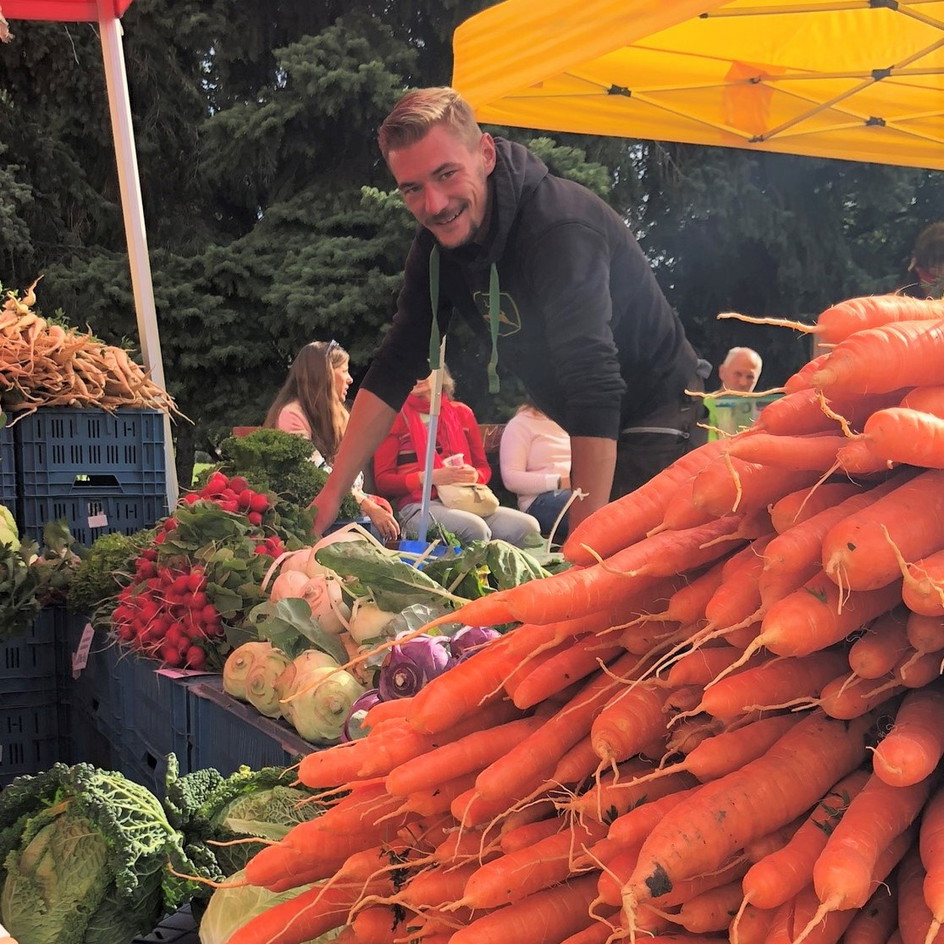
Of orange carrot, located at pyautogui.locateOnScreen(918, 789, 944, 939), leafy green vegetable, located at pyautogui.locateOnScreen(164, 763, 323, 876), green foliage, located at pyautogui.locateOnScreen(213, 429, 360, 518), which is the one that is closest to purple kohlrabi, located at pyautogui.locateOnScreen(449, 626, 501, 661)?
leafy green vegetable, located at pyautogui.locateOnScreen(164, 763, 323, 876)

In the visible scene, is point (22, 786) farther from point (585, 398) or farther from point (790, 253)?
point (790, 253)

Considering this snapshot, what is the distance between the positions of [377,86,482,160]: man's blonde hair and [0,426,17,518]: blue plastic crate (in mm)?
2176

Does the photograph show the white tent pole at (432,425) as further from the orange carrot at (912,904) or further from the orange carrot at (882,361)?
the orange carrot at (912,904)

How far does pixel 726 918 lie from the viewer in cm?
88

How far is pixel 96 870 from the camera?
1.60 m

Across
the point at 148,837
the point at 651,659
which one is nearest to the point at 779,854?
the point at 651,659

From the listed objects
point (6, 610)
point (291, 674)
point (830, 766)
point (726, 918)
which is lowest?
point (6, 610)

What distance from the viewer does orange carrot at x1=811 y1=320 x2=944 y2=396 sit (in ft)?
2.86

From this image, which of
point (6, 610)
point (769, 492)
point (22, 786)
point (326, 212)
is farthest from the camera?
point (326, 212)

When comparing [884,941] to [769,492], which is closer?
[884,941]

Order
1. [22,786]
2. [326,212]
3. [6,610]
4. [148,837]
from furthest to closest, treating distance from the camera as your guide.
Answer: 1. [326,212]
2. [6,610]
3. [22,786]
4. [148,837]

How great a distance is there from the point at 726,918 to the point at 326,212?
1031cm

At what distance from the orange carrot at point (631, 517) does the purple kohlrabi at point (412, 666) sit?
26.5 inches

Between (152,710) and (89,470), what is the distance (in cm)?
170
